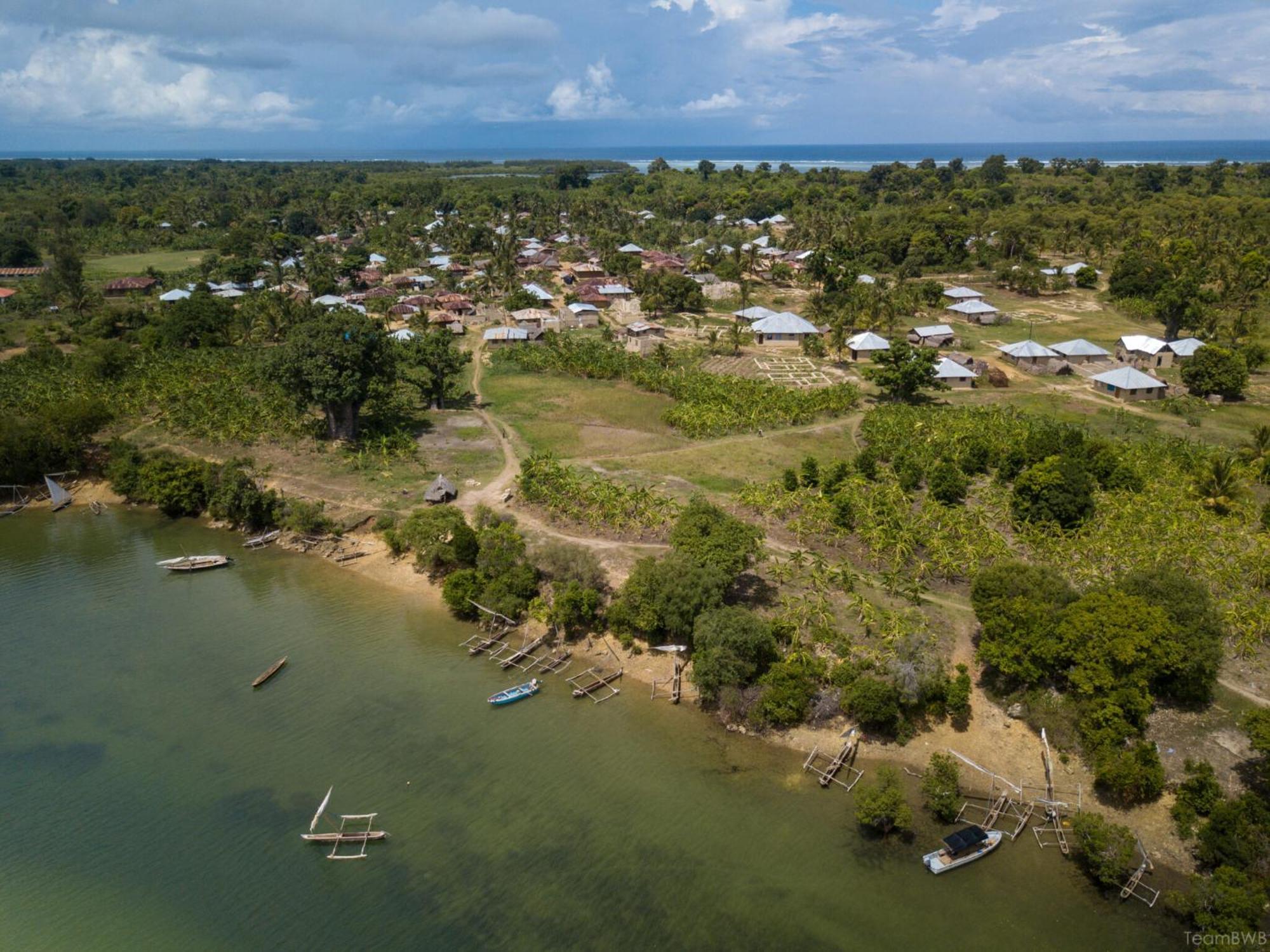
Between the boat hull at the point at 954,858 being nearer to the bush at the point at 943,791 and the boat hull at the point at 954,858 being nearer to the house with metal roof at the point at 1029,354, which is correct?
the bush at the point at 943,791

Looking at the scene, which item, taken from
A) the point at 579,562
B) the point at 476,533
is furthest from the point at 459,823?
the point at 476,533

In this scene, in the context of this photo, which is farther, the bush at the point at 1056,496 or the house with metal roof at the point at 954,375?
the house with metal roof at the point at 954,375

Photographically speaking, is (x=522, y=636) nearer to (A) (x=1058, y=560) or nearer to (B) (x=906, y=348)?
(A) (x=1058, y=560)

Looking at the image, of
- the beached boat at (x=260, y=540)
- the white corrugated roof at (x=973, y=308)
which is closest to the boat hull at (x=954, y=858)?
the beached boat at (x=260, y=540)

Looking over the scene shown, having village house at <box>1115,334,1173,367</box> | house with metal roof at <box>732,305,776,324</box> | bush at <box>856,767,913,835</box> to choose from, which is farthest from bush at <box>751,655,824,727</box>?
house with metal roof at <box>732,305,776,324</box>

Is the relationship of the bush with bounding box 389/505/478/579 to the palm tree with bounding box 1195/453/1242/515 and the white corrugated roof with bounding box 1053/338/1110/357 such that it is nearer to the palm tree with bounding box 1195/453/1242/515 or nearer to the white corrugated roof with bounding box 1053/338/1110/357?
the palm tree with bounding box 1195/453/1242/515

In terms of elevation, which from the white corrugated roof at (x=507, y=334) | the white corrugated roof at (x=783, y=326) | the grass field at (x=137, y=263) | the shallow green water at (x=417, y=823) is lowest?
the shallow green water at (x=417, y=823)

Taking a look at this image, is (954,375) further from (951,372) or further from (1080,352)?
(1080,352)

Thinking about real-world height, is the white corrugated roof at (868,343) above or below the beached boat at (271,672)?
above
